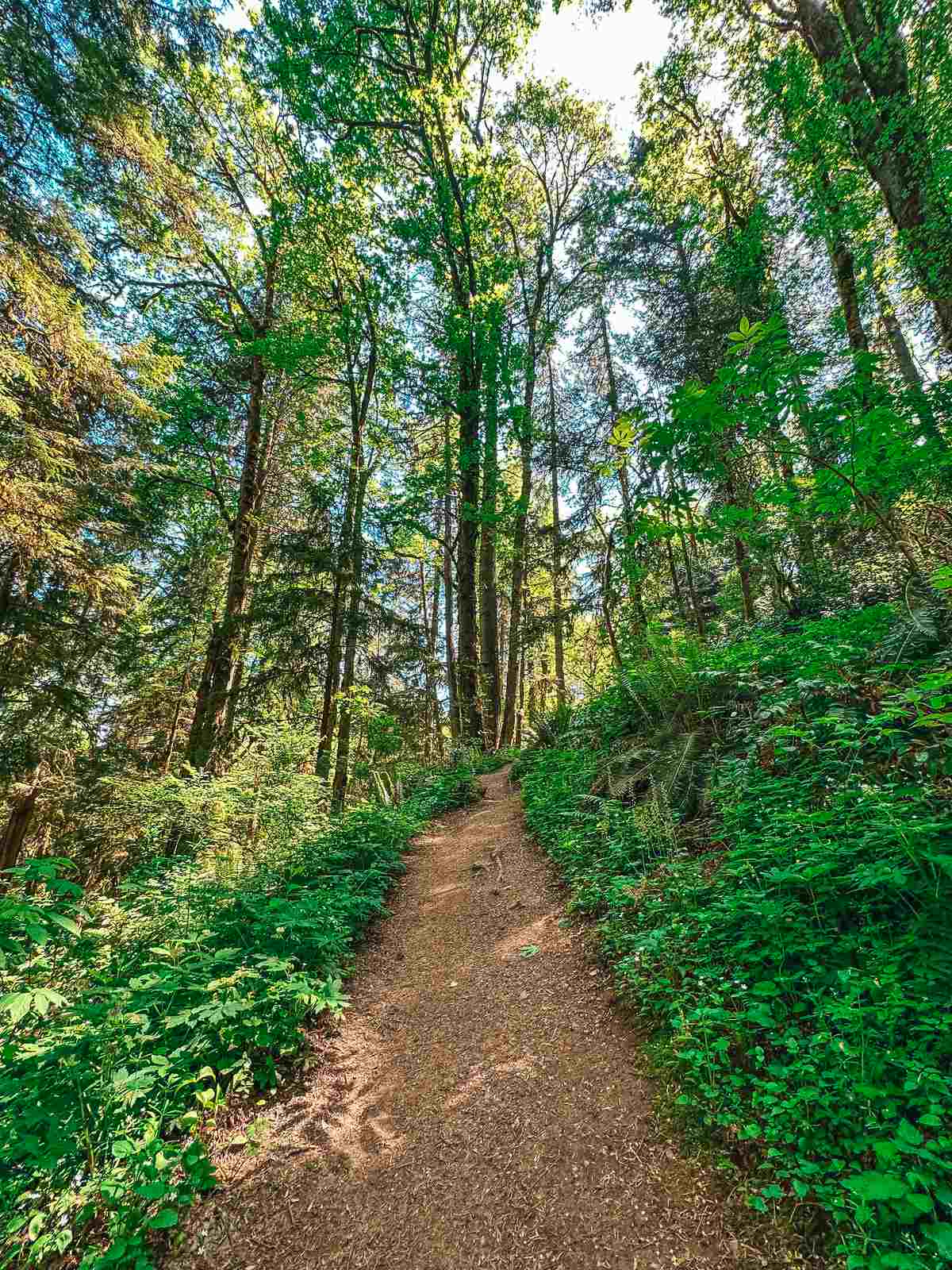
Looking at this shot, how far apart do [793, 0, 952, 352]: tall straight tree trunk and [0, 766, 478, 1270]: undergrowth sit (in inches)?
334

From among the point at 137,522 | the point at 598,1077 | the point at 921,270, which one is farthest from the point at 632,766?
the point at 137,522

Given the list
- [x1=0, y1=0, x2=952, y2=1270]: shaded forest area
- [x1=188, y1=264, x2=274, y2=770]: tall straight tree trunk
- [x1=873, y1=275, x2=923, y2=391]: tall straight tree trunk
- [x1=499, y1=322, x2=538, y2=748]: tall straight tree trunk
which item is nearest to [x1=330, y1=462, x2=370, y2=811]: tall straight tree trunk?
[x1=0, y1=0, x2=952, y2=1270]: shaded forest area

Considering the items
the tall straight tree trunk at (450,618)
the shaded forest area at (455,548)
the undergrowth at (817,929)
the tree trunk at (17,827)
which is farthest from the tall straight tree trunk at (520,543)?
the tree trunk at (17,827)

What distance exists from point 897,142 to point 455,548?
11584 millimetres

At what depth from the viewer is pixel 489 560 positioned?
13.9m

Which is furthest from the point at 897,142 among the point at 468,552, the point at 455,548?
the point at 455,548

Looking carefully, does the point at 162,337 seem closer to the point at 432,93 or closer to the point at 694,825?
the point at 432,93

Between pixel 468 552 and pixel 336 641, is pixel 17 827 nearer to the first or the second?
pixel 336 641

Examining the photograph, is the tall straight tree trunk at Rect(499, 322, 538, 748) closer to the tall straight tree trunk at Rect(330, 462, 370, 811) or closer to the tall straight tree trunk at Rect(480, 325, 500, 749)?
the tall straight tree trunk at Rect(480, 325, 500, 749)

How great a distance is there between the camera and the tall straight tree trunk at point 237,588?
30.0ft

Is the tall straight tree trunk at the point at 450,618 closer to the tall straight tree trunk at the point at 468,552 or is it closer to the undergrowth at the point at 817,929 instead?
the tall straight tree trunk at the point at 468,552

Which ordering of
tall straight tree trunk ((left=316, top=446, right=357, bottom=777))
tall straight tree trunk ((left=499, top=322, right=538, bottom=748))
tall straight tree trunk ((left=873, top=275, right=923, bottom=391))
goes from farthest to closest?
tall straight tree trunk ((left=499, top=322, right=538, bottom=748))
tall straight tree trunk ((left=316, top=446, right=357, bottom=777))
tall straight tree trunk ((left=873, top=275, right=923, bottom=391))

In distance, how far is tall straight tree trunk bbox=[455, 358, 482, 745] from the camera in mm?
11844

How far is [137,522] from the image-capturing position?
7.88 metres
